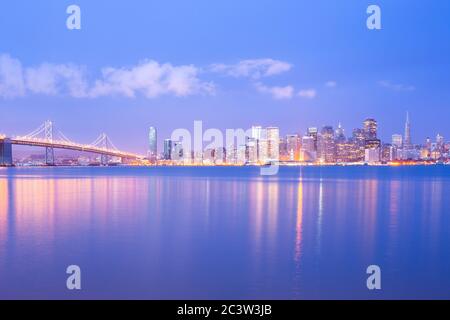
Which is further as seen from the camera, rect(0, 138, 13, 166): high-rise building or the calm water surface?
rect(0, 138, 13, 166): high-rise building

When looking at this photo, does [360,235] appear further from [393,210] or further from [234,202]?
[234,202]

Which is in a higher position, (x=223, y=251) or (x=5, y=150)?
(x=5, y=150)

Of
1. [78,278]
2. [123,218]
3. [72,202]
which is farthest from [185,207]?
[78,278]

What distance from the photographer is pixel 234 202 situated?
2402 cm

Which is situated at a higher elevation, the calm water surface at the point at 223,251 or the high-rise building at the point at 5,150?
the high-rise building at the point at 5,150

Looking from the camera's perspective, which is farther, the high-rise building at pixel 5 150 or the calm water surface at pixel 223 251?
the high-rise building at pixel 5 150

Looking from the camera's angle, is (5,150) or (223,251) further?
(5,150)

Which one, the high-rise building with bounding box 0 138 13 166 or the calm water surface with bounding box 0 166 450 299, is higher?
the high-rise building with bounding box 0 138 13 166

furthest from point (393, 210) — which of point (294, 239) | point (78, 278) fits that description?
point (78, 278)

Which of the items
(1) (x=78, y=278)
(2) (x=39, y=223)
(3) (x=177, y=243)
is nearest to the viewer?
(1) (x=78, y=278)

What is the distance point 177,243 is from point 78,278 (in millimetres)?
4235
